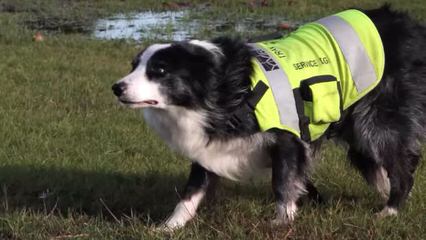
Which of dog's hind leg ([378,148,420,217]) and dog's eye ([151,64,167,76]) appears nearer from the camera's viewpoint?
dog's eye ([151,64,167,76])

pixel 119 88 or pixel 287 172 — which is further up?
pixel 119 88

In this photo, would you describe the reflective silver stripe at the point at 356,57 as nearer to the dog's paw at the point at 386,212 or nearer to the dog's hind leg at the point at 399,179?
the dog's hind leg at the point at 399,179

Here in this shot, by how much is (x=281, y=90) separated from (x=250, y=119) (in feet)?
0.80

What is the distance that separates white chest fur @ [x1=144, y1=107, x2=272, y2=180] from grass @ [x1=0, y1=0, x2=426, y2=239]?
0.35 m

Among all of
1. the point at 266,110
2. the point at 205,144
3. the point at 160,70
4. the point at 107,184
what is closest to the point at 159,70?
the point at 160,70

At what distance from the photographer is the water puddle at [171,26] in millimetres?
13070

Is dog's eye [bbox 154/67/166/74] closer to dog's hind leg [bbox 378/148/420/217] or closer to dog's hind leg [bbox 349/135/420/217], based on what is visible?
dog's hind leg [bbox 349/135/420/217]

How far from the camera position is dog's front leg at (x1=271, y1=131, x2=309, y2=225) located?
12.6 ft

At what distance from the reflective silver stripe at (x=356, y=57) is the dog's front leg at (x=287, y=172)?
53 centimetres

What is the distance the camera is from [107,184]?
493 cm

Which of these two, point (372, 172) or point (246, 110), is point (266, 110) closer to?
point (246, 110)

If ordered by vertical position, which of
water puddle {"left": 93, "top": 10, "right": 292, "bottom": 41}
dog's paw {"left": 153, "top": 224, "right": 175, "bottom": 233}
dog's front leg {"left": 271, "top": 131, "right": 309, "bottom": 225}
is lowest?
water puddle {"left": 93, "top": 10, "right": 292, "bottom": 41}

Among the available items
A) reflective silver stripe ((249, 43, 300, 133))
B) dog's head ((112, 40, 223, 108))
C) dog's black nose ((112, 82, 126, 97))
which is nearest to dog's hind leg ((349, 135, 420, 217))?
reflective silver stripe ((249, 43, 300, 133))

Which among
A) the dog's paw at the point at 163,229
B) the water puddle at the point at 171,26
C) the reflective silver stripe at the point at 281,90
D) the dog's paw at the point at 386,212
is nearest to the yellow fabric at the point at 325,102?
the reflective silver stripe at the point at 281,90
